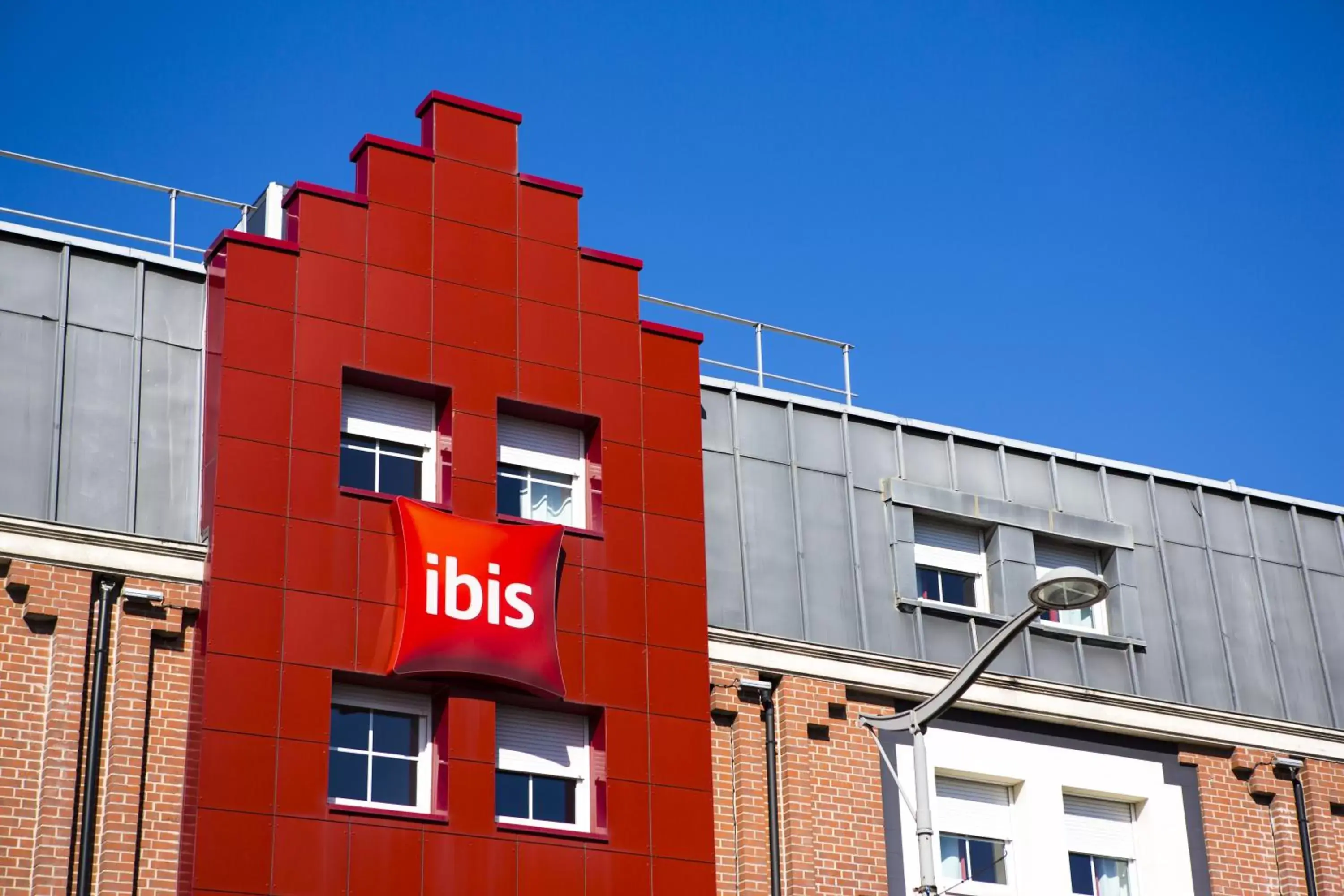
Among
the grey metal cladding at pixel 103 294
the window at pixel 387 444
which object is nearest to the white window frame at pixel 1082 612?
the window at pixel 387 444

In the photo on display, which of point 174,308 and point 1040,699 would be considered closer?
point 174,308

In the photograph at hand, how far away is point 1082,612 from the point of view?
34031mm

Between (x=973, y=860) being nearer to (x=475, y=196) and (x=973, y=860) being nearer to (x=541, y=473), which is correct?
(x=541, y=473)

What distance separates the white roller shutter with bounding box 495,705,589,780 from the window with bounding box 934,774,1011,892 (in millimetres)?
5873

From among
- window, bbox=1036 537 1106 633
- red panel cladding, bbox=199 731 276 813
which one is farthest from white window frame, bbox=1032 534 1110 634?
red panel cladding, bbox=199 731 276 813

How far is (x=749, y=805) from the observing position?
29.2 metres

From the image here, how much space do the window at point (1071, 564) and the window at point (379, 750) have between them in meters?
11.0

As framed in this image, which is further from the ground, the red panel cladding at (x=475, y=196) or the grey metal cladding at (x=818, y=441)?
the red panel cladding at (x=475, y=196)

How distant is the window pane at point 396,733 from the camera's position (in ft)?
87.2

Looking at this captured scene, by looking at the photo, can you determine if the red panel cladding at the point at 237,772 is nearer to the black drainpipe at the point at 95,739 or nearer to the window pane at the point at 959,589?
the black drainpipe at the point at 95,739

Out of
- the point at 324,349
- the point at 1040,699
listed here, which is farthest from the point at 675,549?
the point at 1040,699

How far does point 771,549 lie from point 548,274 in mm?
5183

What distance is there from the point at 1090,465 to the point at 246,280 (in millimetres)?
14575

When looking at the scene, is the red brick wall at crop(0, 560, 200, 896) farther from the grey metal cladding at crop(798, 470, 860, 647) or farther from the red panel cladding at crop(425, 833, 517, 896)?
the grey metal cladding at crop(798, 470, 860, 647)
